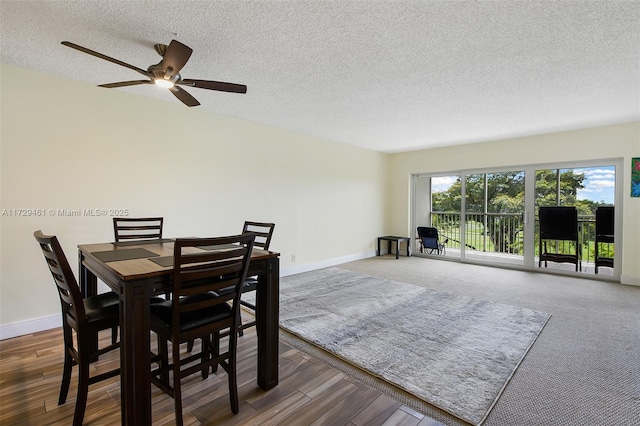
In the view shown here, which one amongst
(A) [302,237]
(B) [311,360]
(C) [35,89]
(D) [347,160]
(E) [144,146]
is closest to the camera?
(B) [311,360]

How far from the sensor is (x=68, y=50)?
2471 millimetres

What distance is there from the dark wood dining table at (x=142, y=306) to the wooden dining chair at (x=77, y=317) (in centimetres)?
17

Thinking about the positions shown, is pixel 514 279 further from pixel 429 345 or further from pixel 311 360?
pixel 311 360

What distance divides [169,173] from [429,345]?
11.4ft

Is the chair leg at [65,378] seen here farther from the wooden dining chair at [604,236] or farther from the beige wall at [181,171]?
the wooden dining chair at [604,236]

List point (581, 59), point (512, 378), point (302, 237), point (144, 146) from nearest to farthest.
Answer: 1. point (512, 378)
2. point (581, 59)
3. point (144, 146)
4. point (302, 237)

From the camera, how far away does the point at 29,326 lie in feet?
9.37

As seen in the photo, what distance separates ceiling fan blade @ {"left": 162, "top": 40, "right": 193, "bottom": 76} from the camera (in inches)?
74.4

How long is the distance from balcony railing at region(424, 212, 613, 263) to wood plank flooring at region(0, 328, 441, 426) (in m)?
5.15

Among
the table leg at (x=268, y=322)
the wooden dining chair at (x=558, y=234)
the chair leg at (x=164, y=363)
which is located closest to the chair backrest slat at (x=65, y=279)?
the chair leg at (x=164, y=363)

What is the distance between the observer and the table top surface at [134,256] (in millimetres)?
1487

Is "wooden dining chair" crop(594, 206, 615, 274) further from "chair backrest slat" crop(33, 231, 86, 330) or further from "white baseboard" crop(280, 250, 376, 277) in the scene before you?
"chair backrest slat" crop(33, 231, 86, 330)

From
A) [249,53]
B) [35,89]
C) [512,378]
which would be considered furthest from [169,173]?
[512,378]


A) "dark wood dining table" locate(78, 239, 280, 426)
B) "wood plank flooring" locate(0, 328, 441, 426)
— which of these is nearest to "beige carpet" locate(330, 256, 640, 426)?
"wood plank flooring" locate(0, 328, 441, 426)
